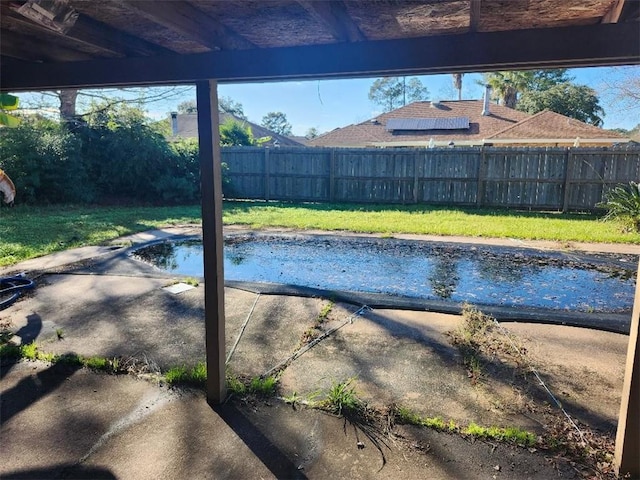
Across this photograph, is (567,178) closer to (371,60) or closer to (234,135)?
(371,60)

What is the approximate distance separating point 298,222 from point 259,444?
7.65m

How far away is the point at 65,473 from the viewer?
80.0 inches

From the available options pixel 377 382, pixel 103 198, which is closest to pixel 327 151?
pixel 103 198

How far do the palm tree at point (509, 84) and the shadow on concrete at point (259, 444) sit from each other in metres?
25.8

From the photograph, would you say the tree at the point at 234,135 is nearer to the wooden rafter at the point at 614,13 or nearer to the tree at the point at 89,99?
the tree at the point at 89,99

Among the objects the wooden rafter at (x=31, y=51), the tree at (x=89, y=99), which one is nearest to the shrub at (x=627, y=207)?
the wooden rafter at (x=31, y=51)

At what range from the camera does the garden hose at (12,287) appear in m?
4.32

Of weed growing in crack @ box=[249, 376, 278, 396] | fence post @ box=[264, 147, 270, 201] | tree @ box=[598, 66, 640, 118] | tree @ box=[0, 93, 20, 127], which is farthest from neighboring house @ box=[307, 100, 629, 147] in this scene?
weed growing in crack @ box=[249, 376, 278, 396]

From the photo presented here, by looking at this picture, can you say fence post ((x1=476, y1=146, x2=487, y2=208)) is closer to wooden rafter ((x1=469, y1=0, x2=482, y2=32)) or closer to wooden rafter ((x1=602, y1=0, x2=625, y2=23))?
wooden rafter ((x1=602, y1=0, x2=625, y2=23))

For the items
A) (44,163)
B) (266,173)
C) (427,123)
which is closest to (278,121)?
(427,123)

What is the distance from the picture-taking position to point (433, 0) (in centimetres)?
173

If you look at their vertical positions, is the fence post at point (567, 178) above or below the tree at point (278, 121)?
below

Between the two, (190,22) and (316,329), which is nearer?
(190,22)

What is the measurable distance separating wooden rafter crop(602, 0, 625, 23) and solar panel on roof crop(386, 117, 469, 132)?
17.7m
